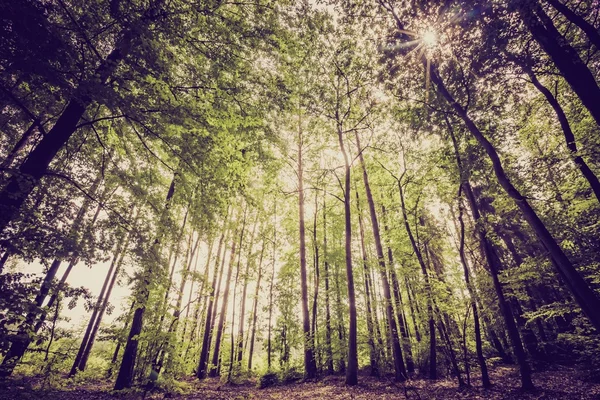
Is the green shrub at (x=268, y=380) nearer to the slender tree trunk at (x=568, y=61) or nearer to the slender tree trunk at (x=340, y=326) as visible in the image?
the slender tree trunk at (x=340, y=326)

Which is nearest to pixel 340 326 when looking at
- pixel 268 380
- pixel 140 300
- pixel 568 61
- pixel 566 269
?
pixel 268 380

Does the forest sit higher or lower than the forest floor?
higher

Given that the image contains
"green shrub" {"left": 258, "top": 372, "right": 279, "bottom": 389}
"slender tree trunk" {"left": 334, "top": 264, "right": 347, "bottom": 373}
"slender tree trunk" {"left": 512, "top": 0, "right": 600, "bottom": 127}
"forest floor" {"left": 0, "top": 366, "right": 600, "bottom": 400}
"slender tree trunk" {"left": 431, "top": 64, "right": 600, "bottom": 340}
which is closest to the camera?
"slender tree trunk" {"left": 431, "top": 64, "right": 600, "bottom": 340}

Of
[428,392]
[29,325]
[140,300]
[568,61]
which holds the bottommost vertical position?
[428,392]

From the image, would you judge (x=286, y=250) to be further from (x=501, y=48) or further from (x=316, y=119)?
(x=501, y=48)

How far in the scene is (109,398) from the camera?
856cm

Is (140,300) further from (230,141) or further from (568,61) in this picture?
(568,61)

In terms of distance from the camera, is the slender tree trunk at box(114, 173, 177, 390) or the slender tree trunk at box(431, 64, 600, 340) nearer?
the slender tree trunk at box(431, 64, 600, 340)

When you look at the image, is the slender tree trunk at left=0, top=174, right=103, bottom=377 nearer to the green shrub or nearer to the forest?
the forest

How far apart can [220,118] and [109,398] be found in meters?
10.0

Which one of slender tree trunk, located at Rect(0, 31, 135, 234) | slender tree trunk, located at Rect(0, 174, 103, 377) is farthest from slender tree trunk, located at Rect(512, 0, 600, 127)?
slender tree trunk, located at Rect(0, 174, 103, 377)

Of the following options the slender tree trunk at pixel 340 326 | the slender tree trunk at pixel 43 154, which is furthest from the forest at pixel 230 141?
the slender tree trunk at pixel 340 326

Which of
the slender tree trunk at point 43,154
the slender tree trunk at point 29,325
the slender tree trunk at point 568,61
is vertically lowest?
the slender tree trunk at point 29,325

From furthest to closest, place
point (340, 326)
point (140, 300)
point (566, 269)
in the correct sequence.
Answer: point (340, 326)
point (140, 300)
point (566, 269)
